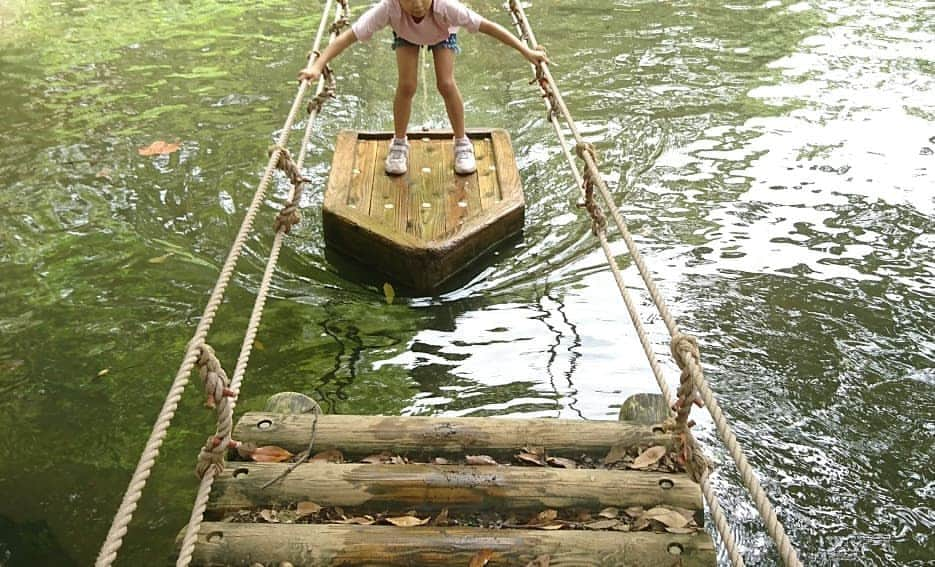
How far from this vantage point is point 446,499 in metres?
2.31

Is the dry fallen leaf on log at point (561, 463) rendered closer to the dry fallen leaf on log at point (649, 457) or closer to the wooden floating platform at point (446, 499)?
the wooden floating platform at point (446, 499)

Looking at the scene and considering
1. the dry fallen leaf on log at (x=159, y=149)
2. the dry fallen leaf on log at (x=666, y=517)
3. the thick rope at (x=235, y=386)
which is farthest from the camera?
the dry fallen leaf on log at (x=159, y=149)

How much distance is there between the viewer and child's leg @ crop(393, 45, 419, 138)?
164 inches

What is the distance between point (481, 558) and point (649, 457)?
2.06ft

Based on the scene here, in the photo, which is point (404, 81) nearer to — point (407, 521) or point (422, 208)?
point (422, 208)

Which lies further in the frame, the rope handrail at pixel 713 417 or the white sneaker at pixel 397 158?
the white sneaker at pixel 397 158

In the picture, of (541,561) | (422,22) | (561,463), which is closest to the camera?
(541,561)

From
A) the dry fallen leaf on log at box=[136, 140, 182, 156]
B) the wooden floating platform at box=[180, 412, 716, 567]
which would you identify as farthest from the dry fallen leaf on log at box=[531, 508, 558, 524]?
the dry fallen leaf on log at box=[136, 140, 182, 156]

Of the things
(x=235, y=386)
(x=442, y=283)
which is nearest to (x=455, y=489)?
(x=235, y=386)

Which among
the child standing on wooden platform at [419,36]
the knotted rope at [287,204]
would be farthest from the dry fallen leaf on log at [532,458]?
the child standing on wooden platform at [419,36]

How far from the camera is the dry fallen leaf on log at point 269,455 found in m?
2.51

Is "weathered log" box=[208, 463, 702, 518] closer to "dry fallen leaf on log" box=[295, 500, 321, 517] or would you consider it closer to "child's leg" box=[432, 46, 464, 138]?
"dry fallen leaf on log" box=[295, 500, 321, 517]

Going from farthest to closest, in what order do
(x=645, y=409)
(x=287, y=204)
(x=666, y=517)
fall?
(x=287, y=204), (x=645, y=409), (x=666, y=517)

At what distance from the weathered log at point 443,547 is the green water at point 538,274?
86 centimetres
